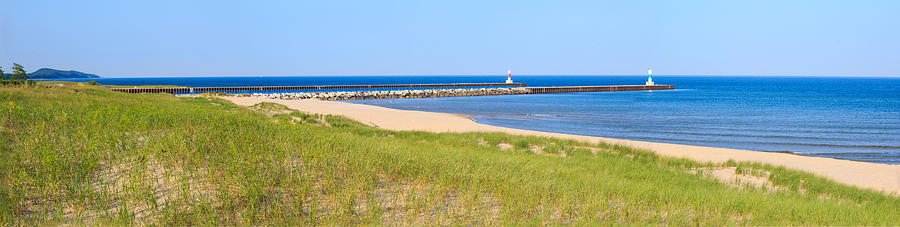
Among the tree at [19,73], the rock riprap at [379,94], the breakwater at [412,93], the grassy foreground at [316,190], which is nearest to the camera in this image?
the grassy foreground at [316,190]

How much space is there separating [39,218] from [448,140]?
10.7 metres

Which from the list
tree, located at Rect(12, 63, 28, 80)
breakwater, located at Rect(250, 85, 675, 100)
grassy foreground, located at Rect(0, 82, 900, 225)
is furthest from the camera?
breakwater, located at Rect(250, 85, 675, 100)

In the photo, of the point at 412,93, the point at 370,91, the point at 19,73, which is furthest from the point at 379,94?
the point at 19,73

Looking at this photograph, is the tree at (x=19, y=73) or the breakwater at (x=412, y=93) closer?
the tree at (x=19, y=73)

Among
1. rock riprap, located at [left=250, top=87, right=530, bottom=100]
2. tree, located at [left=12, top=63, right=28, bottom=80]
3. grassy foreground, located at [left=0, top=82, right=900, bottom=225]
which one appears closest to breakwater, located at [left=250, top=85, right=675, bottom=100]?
rock riprap, located at [left=250, top=87, right=530, bottom=100]

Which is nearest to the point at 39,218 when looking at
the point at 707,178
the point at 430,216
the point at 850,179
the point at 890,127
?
the point at 430,216

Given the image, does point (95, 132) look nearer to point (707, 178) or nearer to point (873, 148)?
point (707, 178)

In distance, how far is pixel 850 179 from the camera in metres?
12.6

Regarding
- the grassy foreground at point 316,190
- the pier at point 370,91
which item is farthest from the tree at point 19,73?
the grassy foreground at point 316,190

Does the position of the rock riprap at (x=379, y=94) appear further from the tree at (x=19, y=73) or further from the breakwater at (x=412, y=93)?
the tree at (x=19, y=73)

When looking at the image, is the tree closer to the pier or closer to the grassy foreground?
the pier

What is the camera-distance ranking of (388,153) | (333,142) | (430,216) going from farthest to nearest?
(333,142), (388,153), (430,216)

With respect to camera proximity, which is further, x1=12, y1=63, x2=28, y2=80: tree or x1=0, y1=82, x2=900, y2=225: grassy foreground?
x1=12, y1=63, x2=28, y2=80: tree

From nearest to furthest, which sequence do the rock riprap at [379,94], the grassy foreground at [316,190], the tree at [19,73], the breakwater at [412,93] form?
the grassy foreground at [316,190]
the tree at [19,73]
the rock riprap at [379,94]
the breakwater at [412,93]
